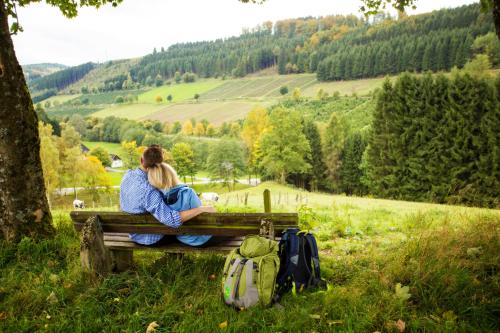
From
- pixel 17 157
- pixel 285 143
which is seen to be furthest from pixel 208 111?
pixel 17 157

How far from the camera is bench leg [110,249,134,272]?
17.1ft

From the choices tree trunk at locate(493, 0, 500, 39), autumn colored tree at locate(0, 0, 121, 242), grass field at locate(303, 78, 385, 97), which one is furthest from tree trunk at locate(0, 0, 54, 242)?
grass field at locate(303, 78, 385, 97)

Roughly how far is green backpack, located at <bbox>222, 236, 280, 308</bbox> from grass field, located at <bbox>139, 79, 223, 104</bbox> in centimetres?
16910

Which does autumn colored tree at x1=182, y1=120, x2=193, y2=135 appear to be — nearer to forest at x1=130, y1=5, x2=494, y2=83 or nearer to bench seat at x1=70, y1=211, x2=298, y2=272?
forest at x1=130, y1=5, x2=494, y2=83

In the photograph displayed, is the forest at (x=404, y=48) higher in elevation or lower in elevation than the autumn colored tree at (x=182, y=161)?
higher

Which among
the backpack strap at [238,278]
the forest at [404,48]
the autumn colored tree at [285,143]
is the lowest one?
the autumn colored tree at [285,143]

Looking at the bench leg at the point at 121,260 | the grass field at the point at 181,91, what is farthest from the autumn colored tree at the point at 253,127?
the grass field at the point at 181,91

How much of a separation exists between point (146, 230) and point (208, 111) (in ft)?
438

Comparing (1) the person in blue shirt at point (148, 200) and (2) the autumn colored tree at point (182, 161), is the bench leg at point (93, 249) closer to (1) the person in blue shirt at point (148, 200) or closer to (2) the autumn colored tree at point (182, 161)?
(1) the person in blue shirt at point (148, 200)

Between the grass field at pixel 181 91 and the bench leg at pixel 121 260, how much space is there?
167664mm

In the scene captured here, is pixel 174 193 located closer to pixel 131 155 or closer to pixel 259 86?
pixel 131 155

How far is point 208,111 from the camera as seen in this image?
5354 inches

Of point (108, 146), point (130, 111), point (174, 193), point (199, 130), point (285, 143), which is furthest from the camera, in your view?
point (130, 111)

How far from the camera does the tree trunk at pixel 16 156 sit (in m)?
5.69
